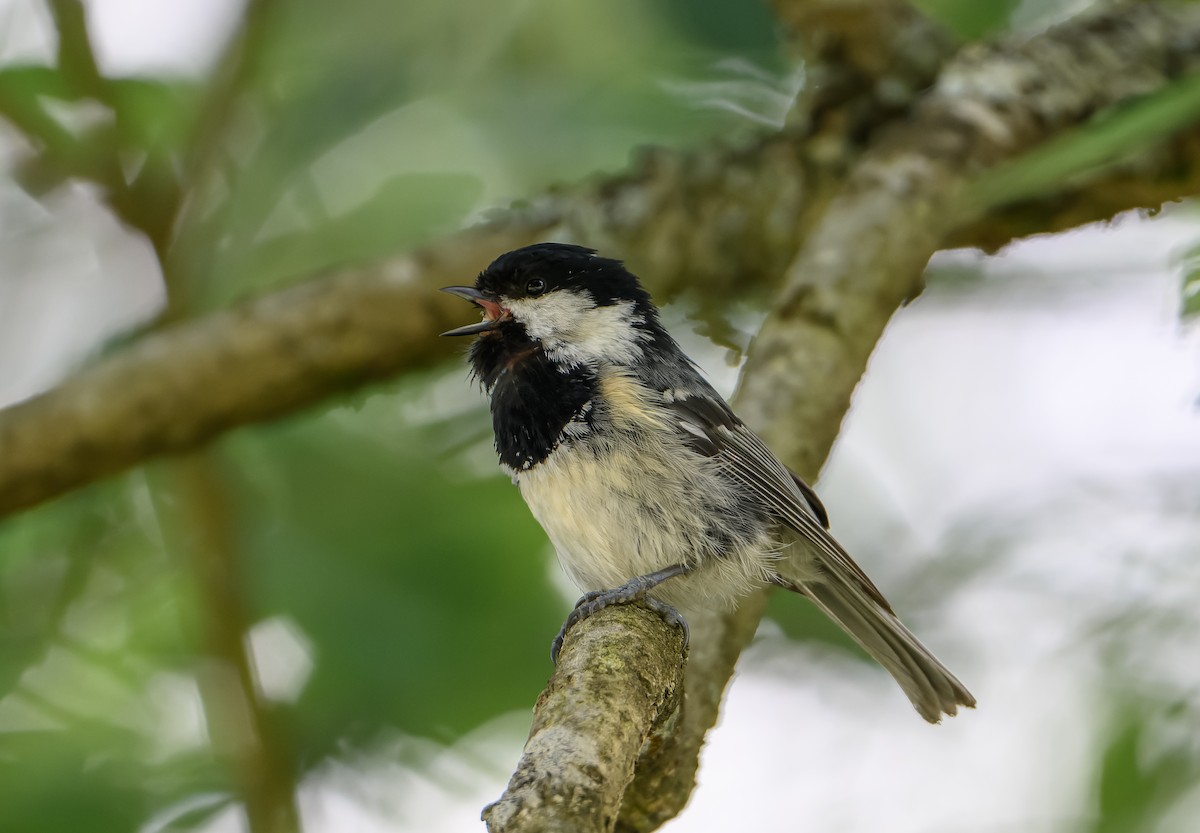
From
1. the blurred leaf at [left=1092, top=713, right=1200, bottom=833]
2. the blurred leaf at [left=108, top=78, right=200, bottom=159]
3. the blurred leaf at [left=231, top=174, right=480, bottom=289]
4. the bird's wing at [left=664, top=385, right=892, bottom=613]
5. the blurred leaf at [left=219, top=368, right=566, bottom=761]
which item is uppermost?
the blurred leaf at [left=108, top=78, right=200, bottom=159]

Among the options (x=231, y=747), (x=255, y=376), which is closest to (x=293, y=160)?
(x=255, y=376)

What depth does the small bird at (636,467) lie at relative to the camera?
238cm

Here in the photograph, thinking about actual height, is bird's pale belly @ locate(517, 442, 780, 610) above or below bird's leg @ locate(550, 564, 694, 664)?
above

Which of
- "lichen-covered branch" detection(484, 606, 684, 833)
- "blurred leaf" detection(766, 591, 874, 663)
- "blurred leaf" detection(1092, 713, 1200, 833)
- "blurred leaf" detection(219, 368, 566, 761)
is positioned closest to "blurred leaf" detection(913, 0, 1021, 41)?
"blurred leaf" detection(766, 591, 874, 663)

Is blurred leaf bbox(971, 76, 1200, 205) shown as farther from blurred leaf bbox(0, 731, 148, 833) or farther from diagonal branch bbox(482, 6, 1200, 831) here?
blurred leaf bbox(0, 731, 148, 833)

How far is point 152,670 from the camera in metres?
2.96

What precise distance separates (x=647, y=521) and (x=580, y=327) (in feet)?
1.59

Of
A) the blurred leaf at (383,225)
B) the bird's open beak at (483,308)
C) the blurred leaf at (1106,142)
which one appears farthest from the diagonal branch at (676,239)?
the blurred leaf at (383,225)

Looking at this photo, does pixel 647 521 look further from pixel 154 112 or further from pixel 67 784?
pixel 154 112

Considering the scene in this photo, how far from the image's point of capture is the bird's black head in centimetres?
256

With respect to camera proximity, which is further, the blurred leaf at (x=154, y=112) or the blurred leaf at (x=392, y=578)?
the blurred leaf at (x=154, y=112)

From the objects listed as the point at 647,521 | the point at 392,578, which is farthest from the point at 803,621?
the point at 392,578

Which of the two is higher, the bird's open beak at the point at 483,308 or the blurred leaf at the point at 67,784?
the bird's open beak at the point at 483,308

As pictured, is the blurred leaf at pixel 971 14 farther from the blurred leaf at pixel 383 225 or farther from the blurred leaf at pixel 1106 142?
the blurred leaf at pixel 383 225
